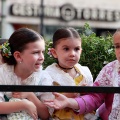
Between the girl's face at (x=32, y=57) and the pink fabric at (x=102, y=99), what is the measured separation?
35 cm

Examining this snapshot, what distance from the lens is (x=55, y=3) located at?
82.5ft

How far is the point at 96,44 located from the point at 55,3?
70.8 ft

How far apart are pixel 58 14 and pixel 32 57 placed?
72.3 ft

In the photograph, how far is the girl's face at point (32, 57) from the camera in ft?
10.0

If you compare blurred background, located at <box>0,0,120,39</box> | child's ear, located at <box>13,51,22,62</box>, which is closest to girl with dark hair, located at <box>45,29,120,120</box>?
child's ear, located at <box>13,51,22,62</box>

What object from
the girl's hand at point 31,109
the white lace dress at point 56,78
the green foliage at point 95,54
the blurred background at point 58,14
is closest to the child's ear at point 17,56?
the white lace dress at point 56,78

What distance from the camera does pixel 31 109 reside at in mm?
2914

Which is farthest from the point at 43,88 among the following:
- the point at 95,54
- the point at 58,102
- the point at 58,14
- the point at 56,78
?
the point at 58,14

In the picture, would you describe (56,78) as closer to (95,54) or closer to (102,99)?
(102,99)

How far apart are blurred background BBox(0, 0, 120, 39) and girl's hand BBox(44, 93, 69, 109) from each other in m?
20.7

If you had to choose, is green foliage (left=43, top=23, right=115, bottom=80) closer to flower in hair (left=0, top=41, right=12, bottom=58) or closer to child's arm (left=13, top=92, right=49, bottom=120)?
flower in hair (left=0, top=41, right=12, bottom=58)

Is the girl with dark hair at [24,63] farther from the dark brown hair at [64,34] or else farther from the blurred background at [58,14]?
the blurred background at [58,14]

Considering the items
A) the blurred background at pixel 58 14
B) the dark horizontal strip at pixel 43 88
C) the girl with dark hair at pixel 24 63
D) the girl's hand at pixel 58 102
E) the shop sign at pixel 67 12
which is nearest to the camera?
the dark horizontal strip at pixel 43 88

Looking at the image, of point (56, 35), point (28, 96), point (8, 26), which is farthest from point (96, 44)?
point (8, 26)
